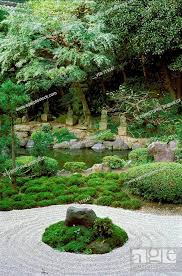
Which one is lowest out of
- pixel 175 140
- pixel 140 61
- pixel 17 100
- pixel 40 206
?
pixel 40 206

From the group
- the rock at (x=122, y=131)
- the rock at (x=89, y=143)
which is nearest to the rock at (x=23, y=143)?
the rock at (x=89, y=143)

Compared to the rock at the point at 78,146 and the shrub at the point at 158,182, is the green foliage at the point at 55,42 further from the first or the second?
the shrub at the point at 158,182

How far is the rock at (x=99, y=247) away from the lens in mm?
8180

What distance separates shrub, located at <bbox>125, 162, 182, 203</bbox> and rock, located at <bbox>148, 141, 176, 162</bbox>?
249cm

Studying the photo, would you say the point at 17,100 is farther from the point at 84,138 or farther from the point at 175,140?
the point at 84,138

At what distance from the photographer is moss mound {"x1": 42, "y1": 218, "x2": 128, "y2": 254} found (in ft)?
27.1

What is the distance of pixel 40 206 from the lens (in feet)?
37.4

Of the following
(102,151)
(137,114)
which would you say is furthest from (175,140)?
(137,114)

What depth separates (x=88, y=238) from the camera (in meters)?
8.47

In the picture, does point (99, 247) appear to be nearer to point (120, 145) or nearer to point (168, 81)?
point (120, 145)

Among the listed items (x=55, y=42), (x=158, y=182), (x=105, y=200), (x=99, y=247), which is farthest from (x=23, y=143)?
(x=99, y=247)

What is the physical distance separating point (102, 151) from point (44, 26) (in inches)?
245

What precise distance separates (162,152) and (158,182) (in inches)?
132

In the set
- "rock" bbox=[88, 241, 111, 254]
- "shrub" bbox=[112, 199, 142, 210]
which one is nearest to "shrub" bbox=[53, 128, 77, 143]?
"shrub" bbox=[112, 199, 142, 210]
